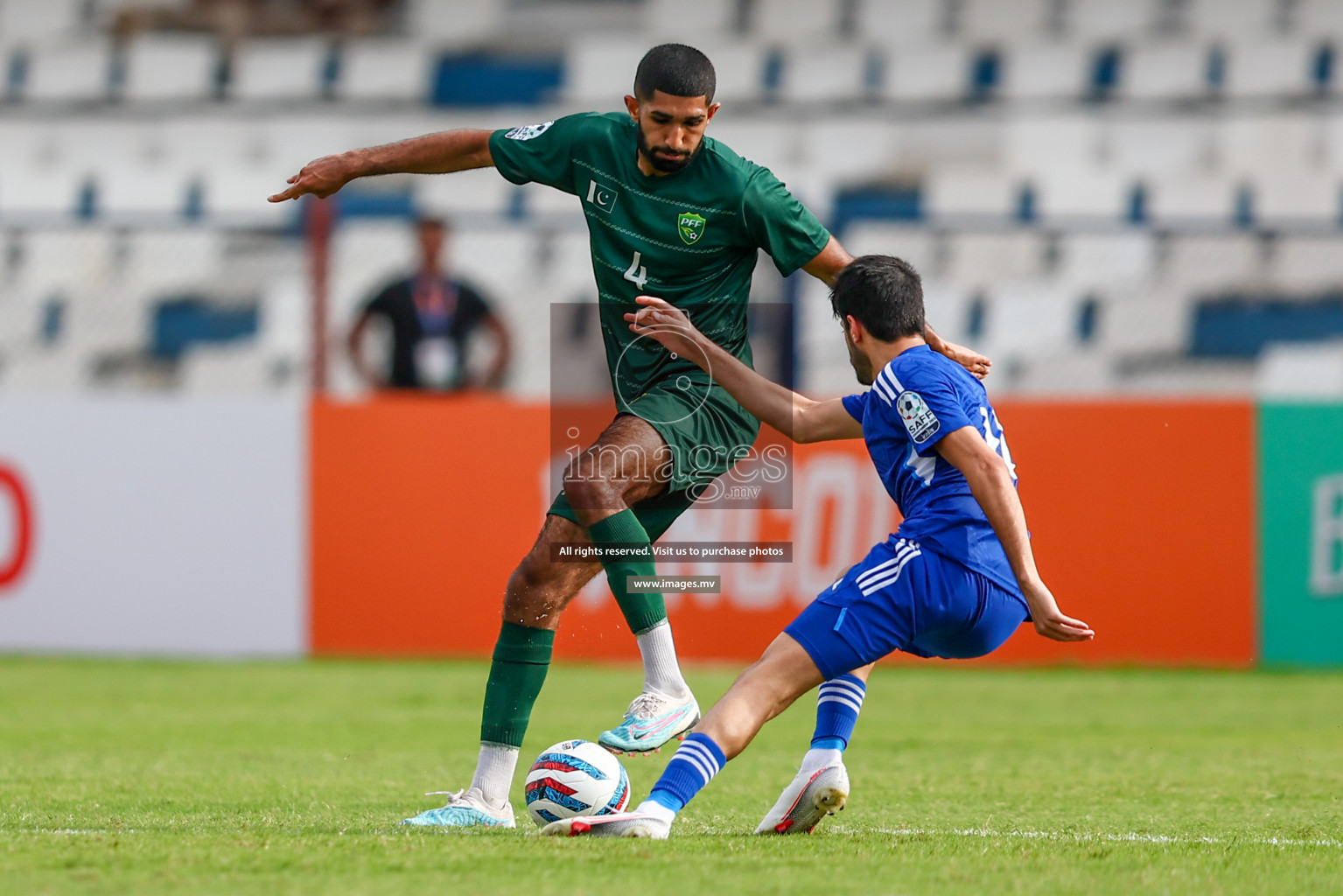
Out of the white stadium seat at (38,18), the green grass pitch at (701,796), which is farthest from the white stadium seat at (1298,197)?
the white stadium seat at (38,18)

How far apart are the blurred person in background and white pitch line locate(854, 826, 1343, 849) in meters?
6.03

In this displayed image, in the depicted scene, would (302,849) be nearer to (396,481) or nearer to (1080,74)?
(396,481)

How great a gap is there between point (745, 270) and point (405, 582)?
5.00m

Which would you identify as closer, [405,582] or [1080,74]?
[405,582]

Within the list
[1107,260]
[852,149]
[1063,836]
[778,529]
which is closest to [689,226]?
[1063,836]

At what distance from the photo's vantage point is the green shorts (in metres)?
4.86

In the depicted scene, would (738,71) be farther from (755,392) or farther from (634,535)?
(634,535)

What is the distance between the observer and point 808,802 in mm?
4504

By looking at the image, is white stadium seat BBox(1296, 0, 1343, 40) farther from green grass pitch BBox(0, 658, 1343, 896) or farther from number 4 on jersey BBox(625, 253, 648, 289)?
number 4 on jersey BBox(625, 253, 648, 289)

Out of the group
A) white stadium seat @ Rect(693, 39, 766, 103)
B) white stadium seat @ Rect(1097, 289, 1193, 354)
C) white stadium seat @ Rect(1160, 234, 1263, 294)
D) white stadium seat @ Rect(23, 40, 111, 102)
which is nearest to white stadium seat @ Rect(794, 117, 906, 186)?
white stadium seat @ Rect(693, 39, 766, 103)

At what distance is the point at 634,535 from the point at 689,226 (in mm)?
900

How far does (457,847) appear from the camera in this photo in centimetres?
411

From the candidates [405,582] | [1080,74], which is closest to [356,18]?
[1080,74]

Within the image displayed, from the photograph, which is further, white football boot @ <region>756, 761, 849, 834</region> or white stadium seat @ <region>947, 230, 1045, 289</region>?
white stadium seat @ <region>947, 230, 1045, 289</region>
